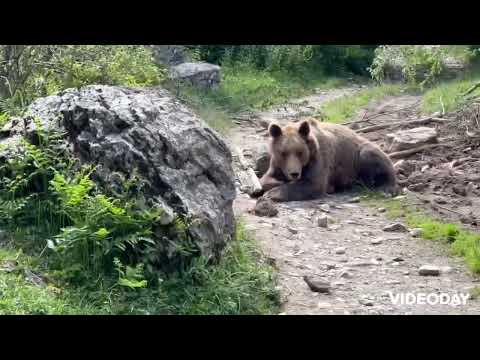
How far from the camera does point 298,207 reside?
9.45 meters

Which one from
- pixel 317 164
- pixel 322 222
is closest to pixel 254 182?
pixel 317 164

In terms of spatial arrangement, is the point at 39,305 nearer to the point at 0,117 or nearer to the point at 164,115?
the point at 164,115

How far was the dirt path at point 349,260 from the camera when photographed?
6.20 meters

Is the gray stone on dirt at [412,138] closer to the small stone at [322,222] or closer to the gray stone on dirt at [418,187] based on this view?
the gray stone on dirt at [418,187]

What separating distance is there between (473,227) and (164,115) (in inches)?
145

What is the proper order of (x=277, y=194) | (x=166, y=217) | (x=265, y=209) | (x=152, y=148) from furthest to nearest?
(x=277, y=194) < (x=265, y=209) < (x=152, y=148) < (x=166, y=217)

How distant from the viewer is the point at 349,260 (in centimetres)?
737

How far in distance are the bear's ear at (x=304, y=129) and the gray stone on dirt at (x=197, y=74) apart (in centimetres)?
609

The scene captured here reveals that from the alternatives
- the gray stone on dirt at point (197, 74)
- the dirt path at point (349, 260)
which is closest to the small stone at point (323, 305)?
the dirt path at point (349, 260)

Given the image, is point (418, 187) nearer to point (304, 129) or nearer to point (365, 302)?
point (304, 129)

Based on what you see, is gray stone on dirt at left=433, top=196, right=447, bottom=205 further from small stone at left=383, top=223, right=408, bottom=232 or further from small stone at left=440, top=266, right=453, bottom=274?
small stone at left=440, top=266, right=453, bottom=274

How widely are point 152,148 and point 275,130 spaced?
4.16m

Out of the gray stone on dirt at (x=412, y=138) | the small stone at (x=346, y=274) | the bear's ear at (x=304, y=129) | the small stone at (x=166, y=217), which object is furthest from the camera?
the gray stone on dirt at (x=412, y=138)
